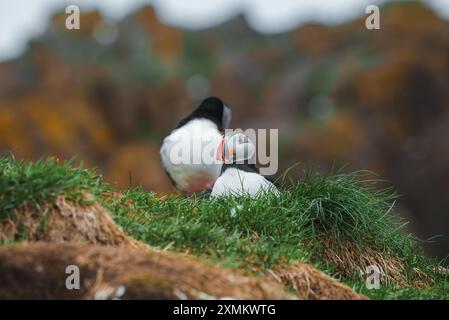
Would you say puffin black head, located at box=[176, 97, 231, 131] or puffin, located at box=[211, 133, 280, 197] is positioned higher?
puffin black head, located at box=[176, 97, 231, 131]

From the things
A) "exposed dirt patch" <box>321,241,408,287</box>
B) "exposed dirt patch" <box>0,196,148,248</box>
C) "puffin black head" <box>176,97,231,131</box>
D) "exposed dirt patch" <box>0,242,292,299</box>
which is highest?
"puffin black head" <box>176,97,231,131</box>

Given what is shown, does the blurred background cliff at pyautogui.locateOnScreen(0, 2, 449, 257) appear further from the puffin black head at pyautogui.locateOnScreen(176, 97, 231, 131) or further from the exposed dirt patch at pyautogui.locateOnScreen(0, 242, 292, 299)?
the exposed dirt patch at pyautogui.locateOnScreen(0, 242, 292, 299)

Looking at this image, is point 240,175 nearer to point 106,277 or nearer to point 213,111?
point 213,111

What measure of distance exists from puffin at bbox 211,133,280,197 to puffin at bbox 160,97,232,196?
72cm

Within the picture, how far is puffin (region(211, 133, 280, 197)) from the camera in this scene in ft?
21.4

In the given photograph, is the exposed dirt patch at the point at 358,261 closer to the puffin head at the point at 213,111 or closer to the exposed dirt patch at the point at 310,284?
the exposed dirt patch at the point at 310,284

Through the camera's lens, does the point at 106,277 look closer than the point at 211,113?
Yes

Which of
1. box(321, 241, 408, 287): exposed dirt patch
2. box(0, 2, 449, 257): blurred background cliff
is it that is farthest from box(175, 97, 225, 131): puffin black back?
box(0, 2, 449, 257): blurred background cliff

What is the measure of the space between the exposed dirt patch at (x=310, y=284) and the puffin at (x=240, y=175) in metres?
1.25

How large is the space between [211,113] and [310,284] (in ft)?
12.8

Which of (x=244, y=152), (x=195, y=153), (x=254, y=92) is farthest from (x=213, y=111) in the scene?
(x=254, y=92)

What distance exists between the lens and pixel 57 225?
4734 mm
